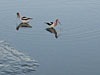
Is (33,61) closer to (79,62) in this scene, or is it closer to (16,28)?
(79,62)

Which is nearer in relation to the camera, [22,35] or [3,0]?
[22,35]

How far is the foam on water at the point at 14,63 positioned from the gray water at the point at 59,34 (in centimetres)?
44

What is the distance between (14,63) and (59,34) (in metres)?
5.99

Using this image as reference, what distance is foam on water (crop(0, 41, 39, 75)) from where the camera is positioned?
15.0 metres

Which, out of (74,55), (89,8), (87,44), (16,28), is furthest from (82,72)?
(89,8)

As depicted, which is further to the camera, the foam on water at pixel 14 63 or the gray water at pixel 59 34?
the gray water at pixel 59 34

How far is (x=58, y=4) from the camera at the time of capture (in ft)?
93.2

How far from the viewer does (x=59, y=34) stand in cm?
2089

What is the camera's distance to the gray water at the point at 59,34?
1614 cm

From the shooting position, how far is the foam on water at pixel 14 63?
14969 mm

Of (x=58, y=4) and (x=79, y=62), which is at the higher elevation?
(x=58, y=4)

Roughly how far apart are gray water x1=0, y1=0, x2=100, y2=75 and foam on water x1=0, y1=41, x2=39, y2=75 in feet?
1.45

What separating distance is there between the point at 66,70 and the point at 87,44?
4.11 m

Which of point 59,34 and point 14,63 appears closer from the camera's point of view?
point 14,63
